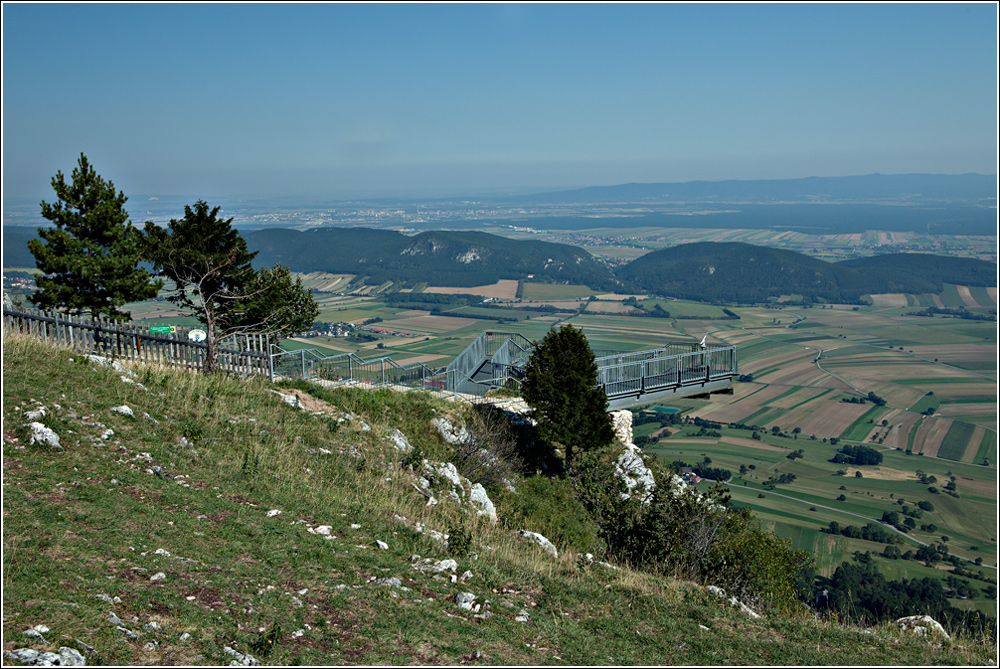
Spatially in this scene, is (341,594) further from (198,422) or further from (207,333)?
(207,333)

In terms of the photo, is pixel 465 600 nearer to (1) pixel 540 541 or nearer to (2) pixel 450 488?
(1) pixel 540 541

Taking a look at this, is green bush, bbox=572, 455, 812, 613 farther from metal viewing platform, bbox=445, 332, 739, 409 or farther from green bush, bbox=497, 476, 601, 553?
metal viewing platform, bbox=445, 332, 739, 409

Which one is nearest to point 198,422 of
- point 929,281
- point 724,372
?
point 724,372

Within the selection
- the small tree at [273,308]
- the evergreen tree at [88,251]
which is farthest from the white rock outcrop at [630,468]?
the evergreen tree at [88,251]

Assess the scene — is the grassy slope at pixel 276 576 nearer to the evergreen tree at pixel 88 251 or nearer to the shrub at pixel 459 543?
the shrub at pixel 459 543

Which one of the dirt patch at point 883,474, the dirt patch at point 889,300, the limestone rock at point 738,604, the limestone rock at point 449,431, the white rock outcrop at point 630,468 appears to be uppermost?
the limestone rock at point 449,431

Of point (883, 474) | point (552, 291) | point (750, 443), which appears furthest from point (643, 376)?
point (552, 291)

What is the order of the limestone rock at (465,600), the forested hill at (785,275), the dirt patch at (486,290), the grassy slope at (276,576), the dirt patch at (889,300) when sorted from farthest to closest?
the forested hill at (785,275), the dirt patch at (889,300), the dirt patch at (486,290), the limestone rock at (465,600), the grassy slope at (276,576)
